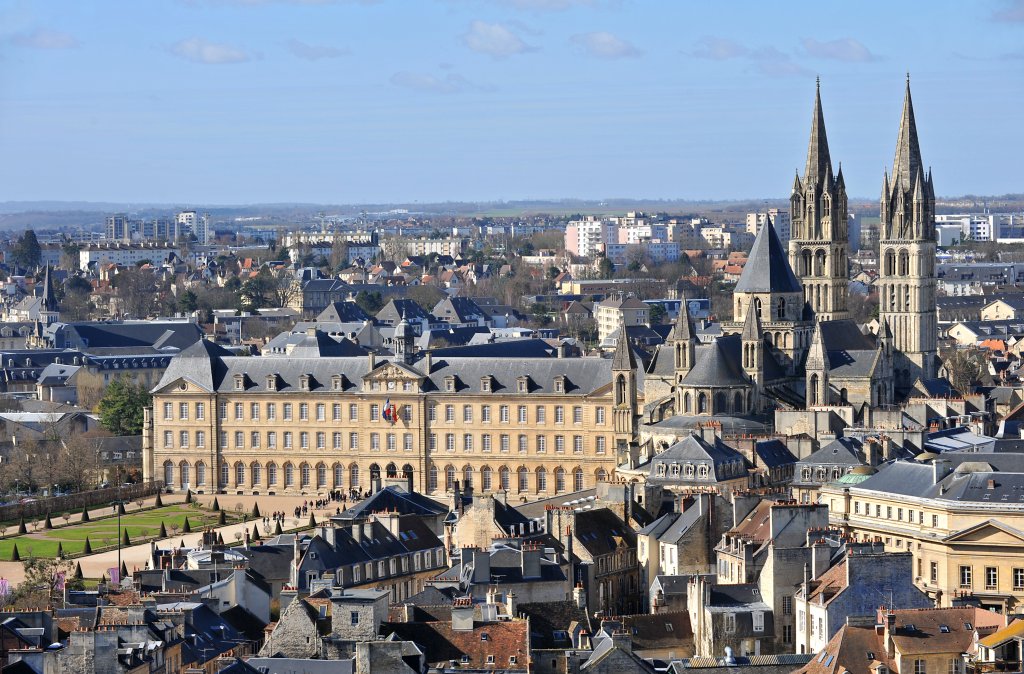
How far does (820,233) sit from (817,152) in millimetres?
5009

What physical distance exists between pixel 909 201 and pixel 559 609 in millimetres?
72151

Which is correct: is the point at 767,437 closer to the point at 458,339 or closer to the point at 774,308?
the point at 774,308

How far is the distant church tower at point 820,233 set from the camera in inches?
5167

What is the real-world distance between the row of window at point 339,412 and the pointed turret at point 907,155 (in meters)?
26.7

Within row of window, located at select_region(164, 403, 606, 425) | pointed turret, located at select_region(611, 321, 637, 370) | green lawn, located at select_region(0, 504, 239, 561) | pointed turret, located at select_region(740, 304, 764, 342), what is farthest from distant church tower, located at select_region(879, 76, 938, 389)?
green lawn, located at select_region(0, 504, 239, 561)

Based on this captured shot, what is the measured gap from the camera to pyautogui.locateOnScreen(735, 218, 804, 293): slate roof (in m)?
121

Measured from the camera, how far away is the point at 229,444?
125m

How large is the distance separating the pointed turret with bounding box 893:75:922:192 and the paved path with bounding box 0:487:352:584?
38868mm

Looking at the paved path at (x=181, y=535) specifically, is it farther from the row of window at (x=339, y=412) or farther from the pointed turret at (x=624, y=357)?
the pointed turret at (x=624, y=357)

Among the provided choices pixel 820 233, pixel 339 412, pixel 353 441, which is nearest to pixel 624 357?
pixel 353 441

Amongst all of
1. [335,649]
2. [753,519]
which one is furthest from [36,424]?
[335,649]

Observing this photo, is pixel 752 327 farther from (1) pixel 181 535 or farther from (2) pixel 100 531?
(2) pixel 100 531

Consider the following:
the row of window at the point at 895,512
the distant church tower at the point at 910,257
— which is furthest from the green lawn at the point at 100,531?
the distant church tower at the point at 910,257

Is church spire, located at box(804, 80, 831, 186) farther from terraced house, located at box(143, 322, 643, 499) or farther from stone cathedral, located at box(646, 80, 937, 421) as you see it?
terraced house, located at box(143, 322, 643, 499)
